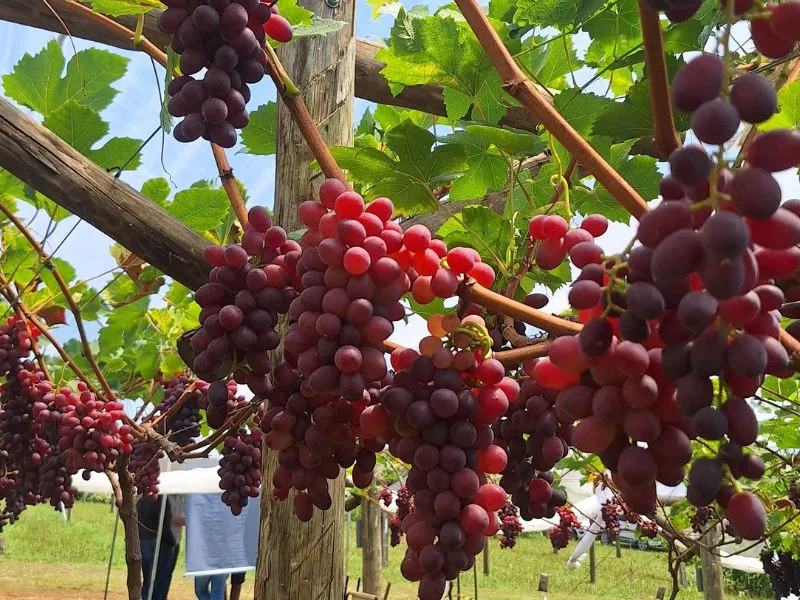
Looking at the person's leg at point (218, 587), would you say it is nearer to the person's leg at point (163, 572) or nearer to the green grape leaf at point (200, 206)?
the person's leg at point (163, 572)

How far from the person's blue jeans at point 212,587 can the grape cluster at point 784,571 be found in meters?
5.65

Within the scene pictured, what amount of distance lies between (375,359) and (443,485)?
0.45ft

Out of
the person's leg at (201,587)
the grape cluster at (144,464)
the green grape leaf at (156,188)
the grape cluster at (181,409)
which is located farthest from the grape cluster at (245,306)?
the person's leg at (201,587)

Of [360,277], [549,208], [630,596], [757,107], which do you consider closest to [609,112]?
[549,208]

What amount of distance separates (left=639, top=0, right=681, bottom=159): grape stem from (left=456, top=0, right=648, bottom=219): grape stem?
0.18ft

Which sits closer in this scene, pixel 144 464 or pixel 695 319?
pixel 695 319

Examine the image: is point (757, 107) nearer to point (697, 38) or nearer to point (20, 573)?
point (697, 38)

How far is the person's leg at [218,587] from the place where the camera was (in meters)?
7.94

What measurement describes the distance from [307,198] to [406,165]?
18.4 inches

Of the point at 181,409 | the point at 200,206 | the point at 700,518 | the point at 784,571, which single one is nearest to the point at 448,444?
the point at 200,206

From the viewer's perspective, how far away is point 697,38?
1.20m

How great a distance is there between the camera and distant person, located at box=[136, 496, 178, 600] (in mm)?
6859

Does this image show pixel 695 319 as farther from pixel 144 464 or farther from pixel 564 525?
pixel 564 525

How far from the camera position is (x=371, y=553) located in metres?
6.34
